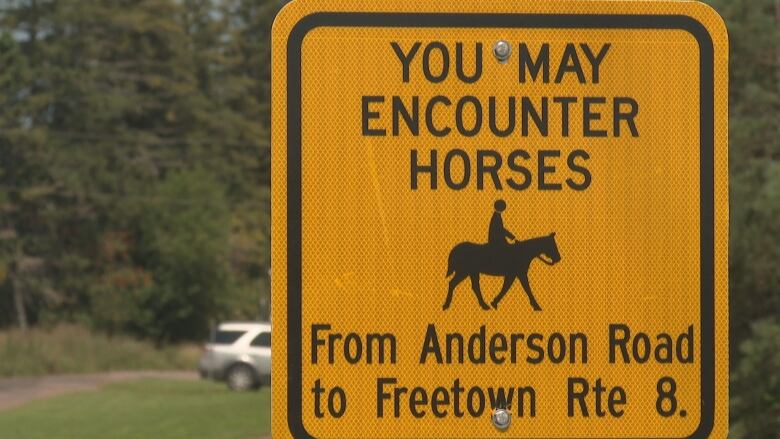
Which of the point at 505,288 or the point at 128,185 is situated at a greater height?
the point at 505,288

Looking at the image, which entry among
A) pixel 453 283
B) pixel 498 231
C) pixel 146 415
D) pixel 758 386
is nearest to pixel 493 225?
pixel 498 231

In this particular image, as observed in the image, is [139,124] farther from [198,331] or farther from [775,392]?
[775,392]

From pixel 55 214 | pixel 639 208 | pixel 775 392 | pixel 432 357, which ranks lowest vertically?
pixel 55 214

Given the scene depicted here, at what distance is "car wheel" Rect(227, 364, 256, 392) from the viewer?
135 ft

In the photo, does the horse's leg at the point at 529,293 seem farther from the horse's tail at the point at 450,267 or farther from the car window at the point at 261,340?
the car window at the point at 261,340

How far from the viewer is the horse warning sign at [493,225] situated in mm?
2686

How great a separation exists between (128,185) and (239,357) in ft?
95.6

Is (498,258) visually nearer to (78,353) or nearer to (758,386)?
(758,386)

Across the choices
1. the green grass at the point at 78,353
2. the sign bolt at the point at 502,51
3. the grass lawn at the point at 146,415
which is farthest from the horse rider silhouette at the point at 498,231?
the green grass at the point at 78,353

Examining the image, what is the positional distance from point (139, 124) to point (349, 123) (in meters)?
71.0

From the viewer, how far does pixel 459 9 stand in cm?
276

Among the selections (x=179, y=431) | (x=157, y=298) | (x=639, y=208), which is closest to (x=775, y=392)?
(x=179, y=431)

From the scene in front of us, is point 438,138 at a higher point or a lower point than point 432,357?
higher

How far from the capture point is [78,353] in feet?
193
